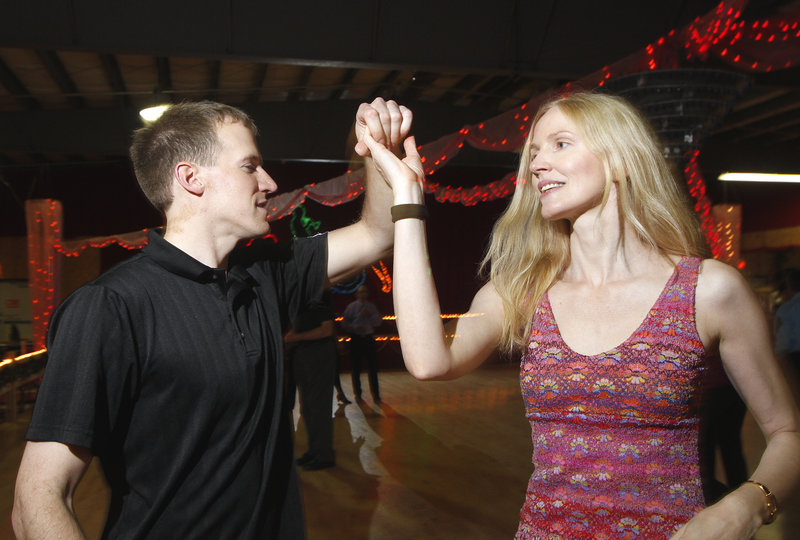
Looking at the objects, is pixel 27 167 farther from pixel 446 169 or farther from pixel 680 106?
pixel 680 106

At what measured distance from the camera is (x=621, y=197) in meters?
1.39

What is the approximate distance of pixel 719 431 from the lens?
3.29 meters

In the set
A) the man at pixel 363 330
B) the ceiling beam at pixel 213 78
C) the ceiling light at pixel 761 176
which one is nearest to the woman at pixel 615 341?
the ceiling beam at pixel 213 78

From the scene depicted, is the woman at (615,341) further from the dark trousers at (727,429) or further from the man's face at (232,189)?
the dark trousers at (727,429)

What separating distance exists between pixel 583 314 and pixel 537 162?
13.9 inches

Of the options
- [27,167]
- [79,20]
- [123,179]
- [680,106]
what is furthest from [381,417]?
[27,167]

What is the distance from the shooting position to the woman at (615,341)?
47.3 inches

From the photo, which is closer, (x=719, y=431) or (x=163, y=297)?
(x=163, y=297)

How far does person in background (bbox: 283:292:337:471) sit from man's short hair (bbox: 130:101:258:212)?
3.38 meters

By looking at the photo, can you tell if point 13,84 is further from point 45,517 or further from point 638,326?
point 638,326

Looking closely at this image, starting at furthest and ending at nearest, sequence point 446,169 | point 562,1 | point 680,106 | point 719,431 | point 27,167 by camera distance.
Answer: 1. point 446,169
2. point 27,167
3. point 562,1
4. point 719,431
5. point 680,106

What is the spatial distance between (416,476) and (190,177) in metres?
3.66

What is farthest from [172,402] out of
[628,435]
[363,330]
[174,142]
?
[363,330]

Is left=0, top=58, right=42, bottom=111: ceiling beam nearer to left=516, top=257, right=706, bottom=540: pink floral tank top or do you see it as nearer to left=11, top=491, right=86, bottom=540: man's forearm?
left=11, top=491, right=86, bottom=540: man's forearm
